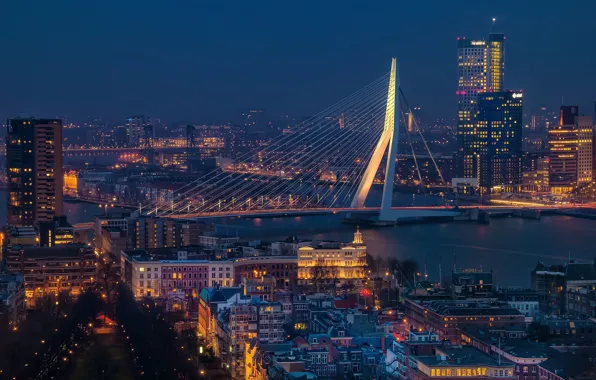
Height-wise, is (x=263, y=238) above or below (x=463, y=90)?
below

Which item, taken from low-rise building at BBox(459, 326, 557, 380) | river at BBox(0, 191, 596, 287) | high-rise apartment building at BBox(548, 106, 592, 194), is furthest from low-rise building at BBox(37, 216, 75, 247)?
high-rise apartment building at BBox(548, 106, 592, 194)

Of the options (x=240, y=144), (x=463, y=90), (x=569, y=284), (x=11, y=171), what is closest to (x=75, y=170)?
(x=240, y=144)

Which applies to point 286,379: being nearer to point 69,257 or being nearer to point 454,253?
point 69,257

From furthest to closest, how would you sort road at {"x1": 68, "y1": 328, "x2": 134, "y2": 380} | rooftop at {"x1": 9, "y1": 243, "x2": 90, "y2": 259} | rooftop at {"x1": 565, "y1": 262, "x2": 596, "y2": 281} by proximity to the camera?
rooftop at {"x1": 9, "y1": 243, "x2": 90, "y2": 259}, rooftop at {"x1": 565, "y1": 262, "x2": 596, "y2": 281}, road at {"x1": 68, "y1": 328, "x2": 134, "y2": 380}

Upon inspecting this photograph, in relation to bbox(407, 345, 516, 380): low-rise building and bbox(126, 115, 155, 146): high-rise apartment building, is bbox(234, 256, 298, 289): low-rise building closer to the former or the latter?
bbox(407, 345, 516, 380): low-rise building

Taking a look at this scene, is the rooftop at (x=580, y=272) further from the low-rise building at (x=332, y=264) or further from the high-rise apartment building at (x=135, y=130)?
the high-rise apartment building at (x=135, y=130)

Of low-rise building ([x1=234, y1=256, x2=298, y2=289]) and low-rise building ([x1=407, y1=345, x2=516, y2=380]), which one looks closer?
low-rise building ([x1=407, y1=345, x2=516, y2=380])

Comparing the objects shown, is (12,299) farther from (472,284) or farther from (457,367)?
(457,367)
